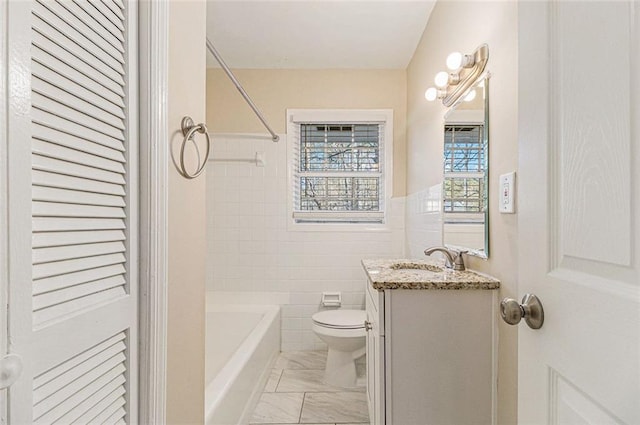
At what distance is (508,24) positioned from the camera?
1.42 metres

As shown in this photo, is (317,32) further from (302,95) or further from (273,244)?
(273,244)

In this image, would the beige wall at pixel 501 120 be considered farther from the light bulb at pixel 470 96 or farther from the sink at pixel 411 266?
the sink at pixel 411 266

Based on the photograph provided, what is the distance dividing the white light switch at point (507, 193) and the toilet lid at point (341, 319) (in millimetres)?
1364

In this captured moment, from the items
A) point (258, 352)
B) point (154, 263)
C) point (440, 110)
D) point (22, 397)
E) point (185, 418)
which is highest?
point (440, 110)

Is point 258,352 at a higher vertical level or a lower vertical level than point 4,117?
lower

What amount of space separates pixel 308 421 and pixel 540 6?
7.12 feet

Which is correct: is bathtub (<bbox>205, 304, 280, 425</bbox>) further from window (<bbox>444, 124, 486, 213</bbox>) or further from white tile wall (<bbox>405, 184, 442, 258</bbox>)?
window (<bbox>444, 124, 486, 213</bbox>)

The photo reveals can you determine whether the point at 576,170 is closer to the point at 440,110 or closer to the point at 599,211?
the point at 599,211

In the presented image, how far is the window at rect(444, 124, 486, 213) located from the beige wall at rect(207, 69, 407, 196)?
1201 mm

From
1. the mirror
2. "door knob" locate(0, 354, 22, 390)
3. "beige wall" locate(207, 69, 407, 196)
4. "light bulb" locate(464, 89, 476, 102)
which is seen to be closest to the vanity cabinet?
the mirror

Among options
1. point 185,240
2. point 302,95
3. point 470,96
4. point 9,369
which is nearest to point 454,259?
point 470,96

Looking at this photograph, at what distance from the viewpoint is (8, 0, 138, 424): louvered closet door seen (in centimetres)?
58

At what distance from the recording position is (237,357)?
2.11 meters

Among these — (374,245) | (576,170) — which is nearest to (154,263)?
(576,170)
